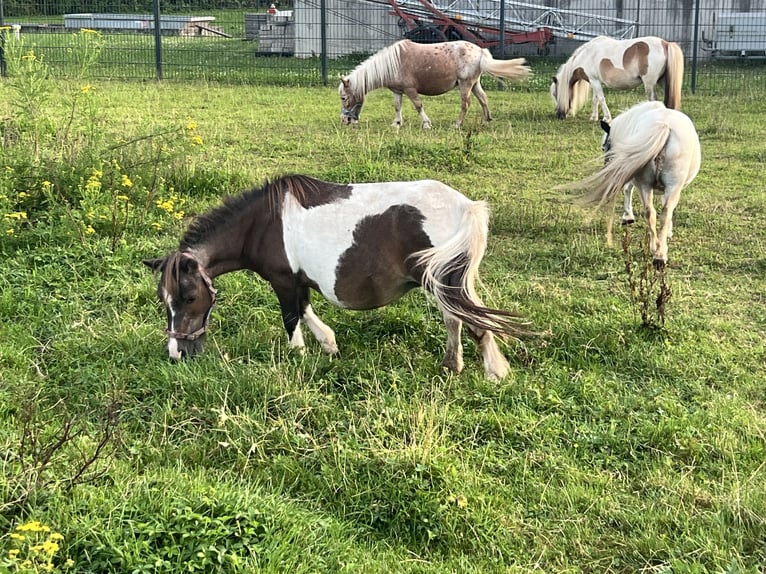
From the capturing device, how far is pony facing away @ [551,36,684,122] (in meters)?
11.2

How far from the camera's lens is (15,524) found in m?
2.64

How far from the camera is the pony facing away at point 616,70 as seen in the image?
11.2m

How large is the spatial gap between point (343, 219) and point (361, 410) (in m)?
1.05

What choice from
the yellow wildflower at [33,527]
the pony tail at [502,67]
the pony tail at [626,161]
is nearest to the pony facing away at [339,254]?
the yellow wildflower at [33,527]

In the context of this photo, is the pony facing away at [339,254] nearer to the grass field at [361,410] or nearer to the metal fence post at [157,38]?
the grass field at [361,410]

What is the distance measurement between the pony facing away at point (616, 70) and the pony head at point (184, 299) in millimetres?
8829

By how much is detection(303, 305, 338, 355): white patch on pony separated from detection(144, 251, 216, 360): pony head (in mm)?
555

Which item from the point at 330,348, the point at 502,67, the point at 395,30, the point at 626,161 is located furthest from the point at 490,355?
the point at 395,30

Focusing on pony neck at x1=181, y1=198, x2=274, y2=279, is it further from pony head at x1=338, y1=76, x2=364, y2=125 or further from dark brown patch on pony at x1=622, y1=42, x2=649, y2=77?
dark brown patch on pony at x1=622, y1=42, x2=649, y2=77

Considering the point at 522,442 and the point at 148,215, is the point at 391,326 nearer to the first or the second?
the point at 522,442

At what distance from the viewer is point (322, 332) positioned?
4367 mm

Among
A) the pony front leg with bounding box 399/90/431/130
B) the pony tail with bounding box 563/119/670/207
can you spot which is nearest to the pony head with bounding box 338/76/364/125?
the pony front leg with bounding box 399/90/431/130

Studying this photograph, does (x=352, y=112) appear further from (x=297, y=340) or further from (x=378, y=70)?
(x=297, y=340)

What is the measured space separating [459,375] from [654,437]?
3.46 ft
